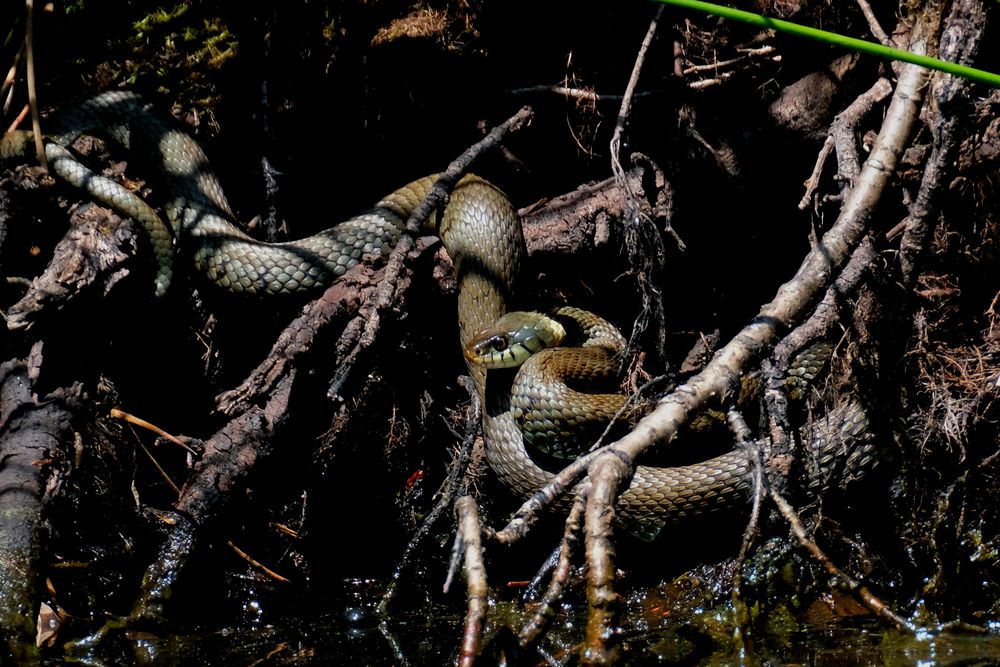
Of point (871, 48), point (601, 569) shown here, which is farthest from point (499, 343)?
point (871, 48)

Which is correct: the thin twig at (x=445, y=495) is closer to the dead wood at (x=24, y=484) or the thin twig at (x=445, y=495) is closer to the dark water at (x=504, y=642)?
the dark water at (x=504, y=642)

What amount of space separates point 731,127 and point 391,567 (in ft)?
10.3

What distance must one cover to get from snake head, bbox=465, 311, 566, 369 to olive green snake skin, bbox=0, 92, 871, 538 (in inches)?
5.1

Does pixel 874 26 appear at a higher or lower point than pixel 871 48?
higher

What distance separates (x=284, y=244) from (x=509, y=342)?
1470 millimetres

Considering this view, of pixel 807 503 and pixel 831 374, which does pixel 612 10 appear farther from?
pixel 807 503

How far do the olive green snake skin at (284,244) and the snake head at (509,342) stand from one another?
130 mm

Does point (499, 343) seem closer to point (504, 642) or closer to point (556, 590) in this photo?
point (504, 642)

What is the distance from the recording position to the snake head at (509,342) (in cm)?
484

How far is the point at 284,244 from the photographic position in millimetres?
5172

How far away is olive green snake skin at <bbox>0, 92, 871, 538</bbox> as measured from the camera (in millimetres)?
4801

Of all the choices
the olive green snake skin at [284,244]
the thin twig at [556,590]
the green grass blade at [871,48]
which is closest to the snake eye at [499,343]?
the olive green snake skin at [284,244]

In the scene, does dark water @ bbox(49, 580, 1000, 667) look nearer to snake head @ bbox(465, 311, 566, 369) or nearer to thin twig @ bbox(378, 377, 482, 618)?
thin twig @ bbox(378, 377, 482, 618)

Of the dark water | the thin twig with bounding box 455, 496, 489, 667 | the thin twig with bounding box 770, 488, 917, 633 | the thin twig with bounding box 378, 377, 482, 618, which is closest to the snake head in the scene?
the thin twig with bounding box 378, 377, 482, 618
